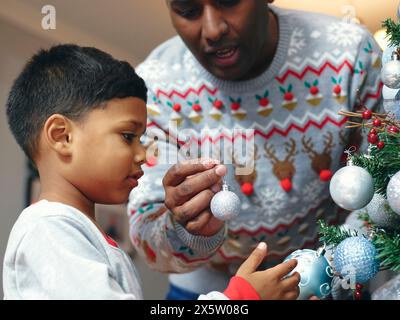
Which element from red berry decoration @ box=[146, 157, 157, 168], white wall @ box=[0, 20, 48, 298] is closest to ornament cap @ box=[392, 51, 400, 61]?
red berry decoration @ box=[146, 157, 157, 168]

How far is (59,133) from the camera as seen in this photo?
2.31ft

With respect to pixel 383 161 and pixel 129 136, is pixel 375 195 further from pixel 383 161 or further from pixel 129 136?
pixel 129 136

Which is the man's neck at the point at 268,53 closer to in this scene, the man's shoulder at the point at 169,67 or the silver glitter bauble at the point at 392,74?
the man's shoulder at the point at 169,67

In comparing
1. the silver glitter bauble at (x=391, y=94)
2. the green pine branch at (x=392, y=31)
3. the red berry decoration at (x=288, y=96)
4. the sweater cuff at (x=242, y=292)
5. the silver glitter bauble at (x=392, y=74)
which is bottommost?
the sweater cuff at (x=242, y=292)

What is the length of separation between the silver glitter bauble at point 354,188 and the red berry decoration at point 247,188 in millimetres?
401

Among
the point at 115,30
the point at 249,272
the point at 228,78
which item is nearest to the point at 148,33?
the point at 115,30

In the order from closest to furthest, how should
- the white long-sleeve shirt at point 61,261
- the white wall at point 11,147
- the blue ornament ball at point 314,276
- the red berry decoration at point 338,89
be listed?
1. the white long-sleeve shirt at point 61,261
2. the blue ornament ball at point 314,276
3. the red berry decoration at point 338,89
4. the white wall at point 11,147

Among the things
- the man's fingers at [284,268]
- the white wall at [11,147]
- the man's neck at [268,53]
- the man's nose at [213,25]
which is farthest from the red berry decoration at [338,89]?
the white wall at [11,147]

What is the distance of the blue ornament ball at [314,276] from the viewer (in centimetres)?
68

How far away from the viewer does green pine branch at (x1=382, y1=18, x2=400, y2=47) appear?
2.22ft

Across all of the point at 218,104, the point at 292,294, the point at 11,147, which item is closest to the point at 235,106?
the point at 218,104

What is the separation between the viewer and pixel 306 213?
1065 millimetres
